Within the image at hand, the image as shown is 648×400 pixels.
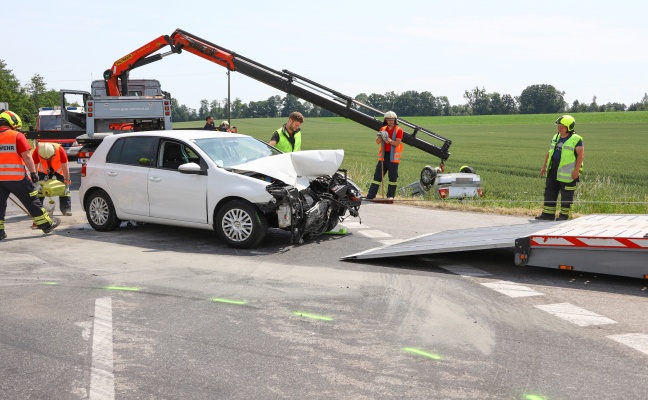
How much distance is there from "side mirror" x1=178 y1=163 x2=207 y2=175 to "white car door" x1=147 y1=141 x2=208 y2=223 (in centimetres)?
7

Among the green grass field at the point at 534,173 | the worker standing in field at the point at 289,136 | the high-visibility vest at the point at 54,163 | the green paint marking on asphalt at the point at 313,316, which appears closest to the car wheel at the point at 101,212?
the high-visibility vest at the point at 54,163

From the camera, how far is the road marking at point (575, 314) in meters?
5.70

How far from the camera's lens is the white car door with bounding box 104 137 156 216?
1011cm

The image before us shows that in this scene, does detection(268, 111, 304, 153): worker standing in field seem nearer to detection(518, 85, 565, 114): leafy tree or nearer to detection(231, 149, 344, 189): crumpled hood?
detection(231, 149, 344, 189): crumpled hood

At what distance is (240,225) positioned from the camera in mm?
9117

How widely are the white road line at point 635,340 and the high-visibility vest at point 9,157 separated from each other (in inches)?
338

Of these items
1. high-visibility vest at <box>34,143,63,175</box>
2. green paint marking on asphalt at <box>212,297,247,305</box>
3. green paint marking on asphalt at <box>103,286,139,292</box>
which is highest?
high-visibility vest at <box>34,143,63,175</box>

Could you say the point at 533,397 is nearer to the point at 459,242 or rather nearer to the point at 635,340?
the point at 635,340

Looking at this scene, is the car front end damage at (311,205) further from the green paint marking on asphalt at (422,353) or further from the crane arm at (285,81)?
the crane arm at (285,81)

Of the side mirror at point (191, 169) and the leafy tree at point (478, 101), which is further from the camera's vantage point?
the leafy tree at point (478, 101)

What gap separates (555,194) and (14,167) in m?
8.86

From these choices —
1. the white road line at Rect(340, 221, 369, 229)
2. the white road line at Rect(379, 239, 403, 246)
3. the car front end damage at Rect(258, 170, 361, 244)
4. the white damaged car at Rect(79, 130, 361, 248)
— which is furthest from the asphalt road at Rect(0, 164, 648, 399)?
the white road line at Rect(340, 221, 369, 229)

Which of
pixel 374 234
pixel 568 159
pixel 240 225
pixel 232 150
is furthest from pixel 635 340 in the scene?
pixel 568 159

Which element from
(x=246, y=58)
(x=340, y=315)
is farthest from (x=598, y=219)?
(x=246, y=58)
